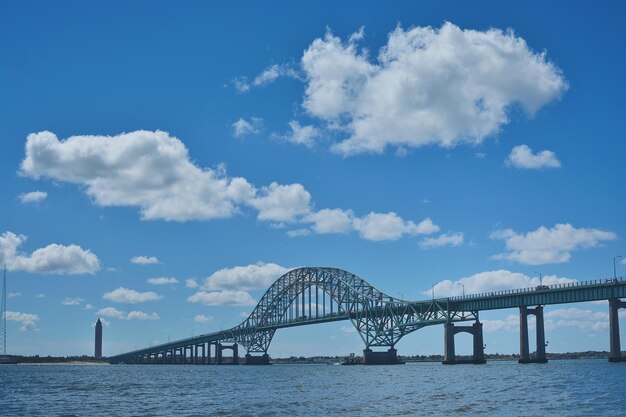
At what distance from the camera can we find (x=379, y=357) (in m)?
173

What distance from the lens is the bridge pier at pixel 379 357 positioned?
17062cm

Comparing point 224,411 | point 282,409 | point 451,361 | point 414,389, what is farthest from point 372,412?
point 451,361

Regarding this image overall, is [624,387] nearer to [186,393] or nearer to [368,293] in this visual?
[186,393]

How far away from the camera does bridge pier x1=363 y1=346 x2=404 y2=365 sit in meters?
171

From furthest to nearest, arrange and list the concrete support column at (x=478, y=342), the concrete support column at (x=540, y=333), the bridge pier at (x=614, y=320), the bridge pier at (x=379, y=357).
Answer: the bridge pier at (x=379, y=357), the concrete support column at (x=478, y=342), the concrete support column at (x=540, y=333), the bridge pier at (x=614, y=320)

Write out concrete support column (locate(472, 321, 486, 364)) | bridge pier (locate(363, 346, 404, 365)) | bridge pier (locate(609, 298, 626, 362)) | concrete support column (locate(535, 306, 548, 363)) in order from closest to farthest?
bridge pier (locate(609, 298, 626, 362)) < concrete support column (locate(535, 306, 548, 363)) < concrete support column (locate(472, 321, 486, 364)) < bridge pier (locate(363, 346, 404, 365))

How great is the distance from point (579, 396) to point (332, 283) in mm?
139498

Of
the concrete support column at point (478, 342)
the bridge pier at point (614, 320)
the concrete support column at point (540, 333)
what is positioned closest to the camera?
the bridge pier at point (614, 320)

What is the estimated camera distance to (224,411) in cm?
4875

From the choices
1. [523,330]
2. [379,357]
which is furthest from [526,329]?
[379,357]

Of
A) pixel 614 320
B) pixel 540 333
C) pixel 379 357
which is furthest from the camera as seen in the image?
pixel 379 357

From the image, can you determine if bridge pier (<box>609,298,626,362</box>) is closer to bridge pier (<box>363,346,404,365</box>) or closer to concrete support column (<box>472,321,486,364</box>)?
concrete support column (<box>472,321,486,364</box>)

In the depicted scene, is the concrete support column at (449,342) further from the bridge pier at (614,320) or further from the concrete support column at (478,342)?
the bridge pier at (614,320)

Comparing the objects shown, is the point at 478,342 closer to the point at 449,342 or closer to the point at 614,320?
the point at 449,342
